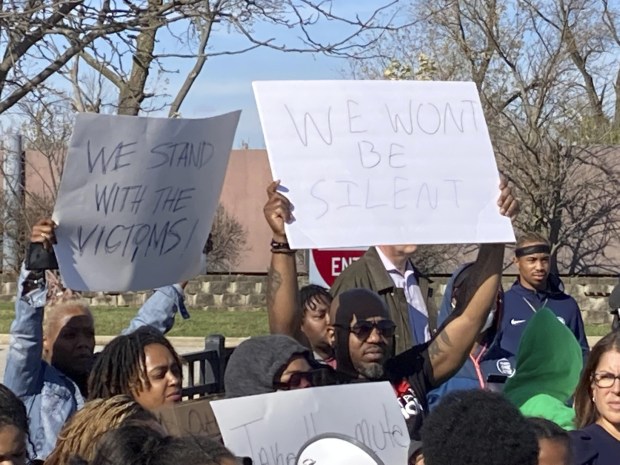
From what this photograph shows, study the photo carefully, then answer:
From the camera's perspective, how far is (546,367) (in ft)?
13.6

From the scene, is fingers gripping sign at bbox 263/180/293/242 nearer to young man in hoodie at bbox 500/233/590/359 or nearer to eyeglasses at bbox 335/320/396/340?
eyeglasses at bbox 335/320/396/340

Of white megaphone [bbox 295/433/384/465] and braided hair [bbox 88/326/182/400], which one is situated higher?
braided hair [bbox 88/326/182/400]

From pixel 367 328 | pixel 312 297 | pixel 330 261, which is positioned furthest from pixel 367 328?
pixel 330 261

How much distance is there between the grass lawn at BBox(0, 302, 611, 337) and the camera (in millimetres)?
15703

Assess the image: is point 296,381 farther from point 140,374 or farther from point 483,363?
point 483,363

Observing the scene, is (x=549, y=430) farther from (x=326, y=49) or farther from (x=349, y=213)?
(x=326, y=49)

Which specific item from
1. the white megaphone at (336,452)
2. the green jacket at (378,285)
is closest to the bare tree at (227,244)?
the green jacket at (378,285)

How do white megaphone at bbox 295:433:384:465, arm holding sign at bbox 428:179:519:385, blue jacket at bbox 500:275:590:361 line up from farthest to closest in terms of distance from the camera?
blue jacket at bbox 500:275:590:361
arm holding sign at bbox 428:179:519:385
white megaphone at bbox 295:433:384:465

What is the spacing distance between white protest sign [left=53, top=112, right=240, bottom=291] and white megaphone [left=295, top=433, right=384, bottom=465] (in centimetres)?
122

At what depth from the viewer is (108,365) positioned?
3.61 m

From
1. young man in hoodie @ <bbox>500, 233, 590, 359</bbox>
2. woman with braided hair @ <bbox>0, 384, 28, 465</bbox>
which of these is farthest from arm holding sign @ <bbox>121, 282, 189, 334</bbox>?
young man in hoodie @ <bbox>500, 233, 590, 359</bbox>

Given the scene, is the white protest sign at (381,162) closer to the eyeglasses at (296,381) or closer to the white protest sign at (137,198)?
the eyeglasses at (296,381)

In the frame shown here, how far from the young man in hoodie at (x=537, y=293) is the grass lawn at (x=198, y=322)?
862 centimetres

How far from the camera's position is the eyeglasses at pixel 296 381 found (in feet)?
11.0
